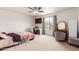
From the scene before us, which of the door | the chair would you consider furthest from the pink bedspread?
the chair

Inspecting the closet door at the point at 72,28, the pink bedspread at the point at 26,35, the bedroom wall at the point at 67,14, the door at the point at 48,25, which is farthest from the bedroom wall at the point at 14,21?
the closet door at the point at 72,28

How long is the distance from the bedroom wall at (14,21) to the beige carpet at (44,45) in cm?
30

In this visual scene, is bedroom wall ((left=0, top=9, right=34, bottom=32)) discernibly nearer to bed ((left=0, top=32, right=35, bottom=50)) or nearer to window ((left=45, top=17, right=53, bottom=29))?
bed ((left=0, top=32, right=35, bottom=50))

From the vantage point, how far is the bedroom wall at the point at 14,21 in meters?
1.31

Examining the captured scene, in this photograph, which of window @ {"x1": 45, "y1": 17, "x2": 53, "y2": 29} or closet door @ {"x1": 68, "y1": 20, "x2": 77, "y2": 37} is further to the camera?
window @ {"x1": 45, "y1": 17, "x2": 53, "y2": 29}

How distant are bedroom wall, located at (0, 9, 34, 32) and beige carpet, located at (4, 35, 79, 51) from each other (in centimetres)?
30

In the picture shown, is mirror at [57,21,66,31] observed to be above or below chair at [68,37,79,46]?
above

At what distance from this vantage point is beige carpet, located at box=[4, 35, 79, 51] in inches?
54.6

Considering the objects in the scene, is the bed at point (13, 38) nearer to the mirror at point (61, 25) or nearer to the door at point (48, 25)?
the door at point (48, 25)

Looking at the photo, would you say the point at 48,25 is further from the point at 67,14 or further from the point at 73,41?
the point at 73,41

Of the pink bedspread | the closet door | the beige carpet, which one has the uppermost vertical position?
the closet door
